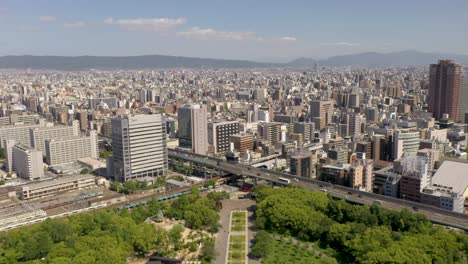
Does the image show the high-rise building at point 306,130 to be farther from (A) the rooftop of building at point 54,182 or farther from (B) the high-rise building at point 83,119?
(B) the high-rise building at point 83,119

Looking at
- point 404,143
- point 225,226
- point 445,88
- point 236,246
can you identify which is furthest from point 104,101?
point 236,246

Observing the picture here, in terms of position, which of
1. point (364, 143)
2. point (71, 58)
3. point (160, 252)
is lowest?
point (160, 252)

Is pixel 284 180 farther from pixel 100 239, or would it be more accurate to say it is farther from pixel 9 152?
pixel 9 152

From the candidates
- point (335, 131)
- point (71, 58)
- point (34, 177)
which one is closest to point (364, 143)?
point (335, 131)

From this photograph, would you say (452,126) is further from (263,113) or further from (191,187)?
(191,187)

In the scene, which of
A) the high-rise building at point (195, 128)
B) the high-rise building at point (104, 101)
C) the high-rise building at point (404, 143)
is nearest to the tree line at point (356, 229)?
the high-rise building at point (404, 143)

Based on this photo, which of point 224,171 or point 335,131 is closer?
point 224,171

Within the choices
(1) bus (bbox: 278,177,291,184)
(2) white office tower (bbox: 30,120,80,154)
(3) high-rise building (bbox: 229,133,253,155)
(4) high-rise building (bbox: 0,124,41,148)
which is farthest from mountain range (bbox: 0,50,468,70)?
(1) bus (bbox: 278,177,291,184)
